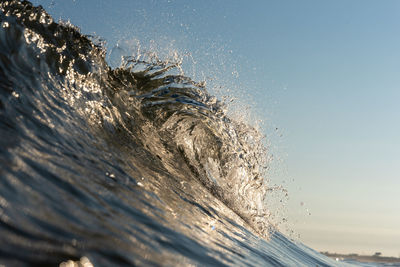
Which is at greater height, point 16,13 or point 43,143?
point 16,13

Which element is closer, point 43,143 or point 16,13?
point 43,143

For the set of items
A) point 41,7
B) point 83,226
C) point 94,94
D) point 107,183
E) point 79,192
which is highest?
point 41,7

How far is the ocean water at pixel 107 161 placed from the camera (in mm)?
2078

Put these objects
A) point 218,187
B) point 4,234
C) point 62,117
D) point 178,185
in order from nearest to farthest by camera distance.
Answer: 1. point 4,234
2. point 62,117
3. point 178,185
4. point 218,187

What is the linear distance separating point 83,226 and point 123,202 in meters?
0.73

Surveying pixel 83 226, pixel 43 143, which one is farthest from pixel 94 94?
pixel 83 226

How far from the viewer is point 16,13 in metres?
4.84

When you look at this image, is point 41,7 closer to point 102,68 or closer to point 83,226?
point 102,68

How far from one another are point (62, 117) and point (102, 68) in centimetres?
233

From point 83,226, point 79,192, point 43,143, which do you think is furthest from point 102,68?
point 83,226

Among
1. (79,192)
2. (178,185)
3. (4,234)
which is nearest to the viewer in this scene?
(4,234)

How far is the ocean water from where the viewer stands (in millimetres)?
2078

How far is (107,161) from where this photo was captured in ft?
12.1

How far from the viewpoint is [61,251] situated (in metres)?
1.84
